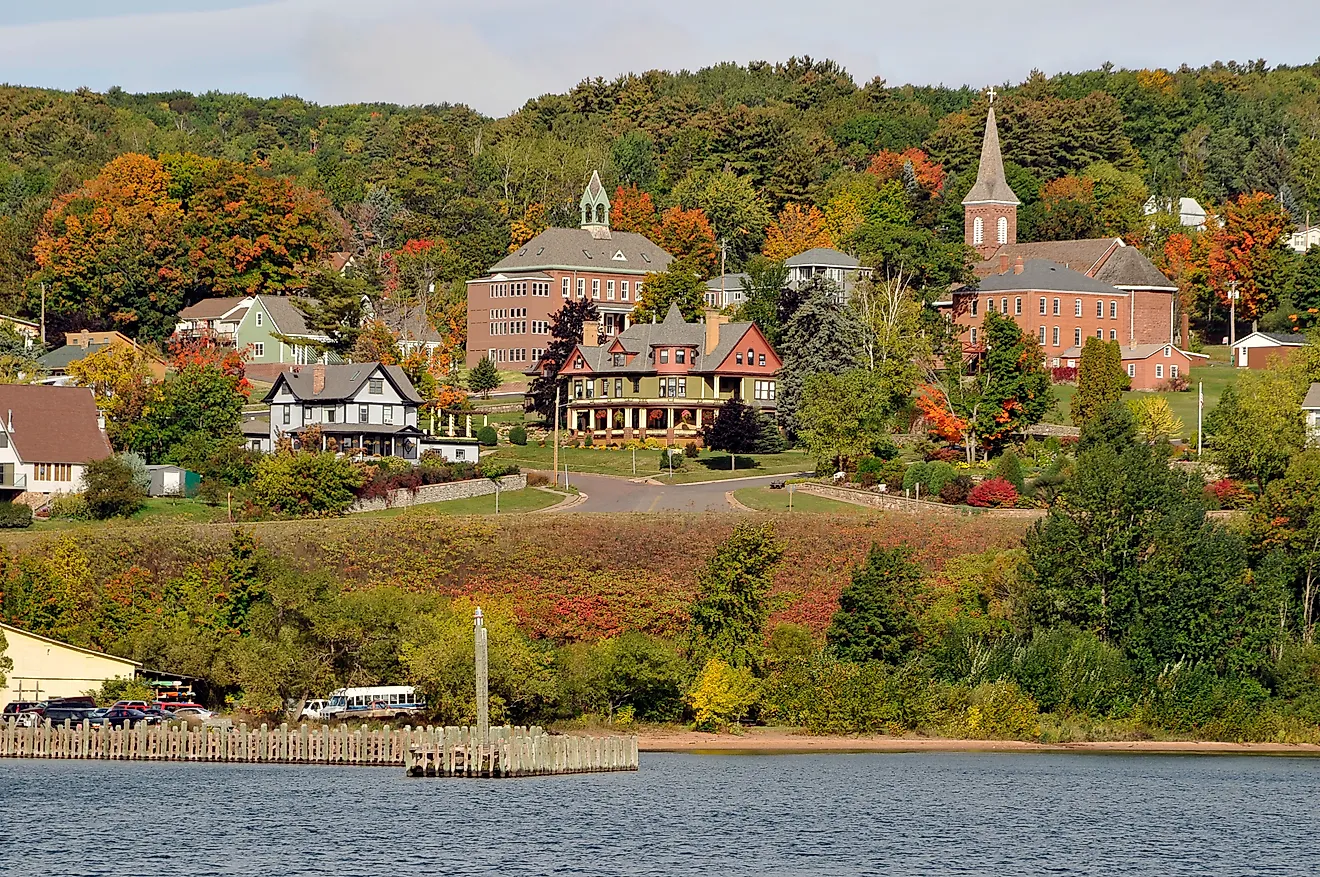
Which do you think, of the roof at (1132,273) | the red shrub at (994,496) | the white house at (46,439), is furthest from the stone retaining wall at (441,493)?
the roof at (1132,273)

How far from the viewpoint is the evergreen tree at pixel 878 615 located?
74.6 m

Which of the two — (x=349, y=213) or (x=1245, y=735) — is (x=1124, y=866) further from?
(x=349, y=213)

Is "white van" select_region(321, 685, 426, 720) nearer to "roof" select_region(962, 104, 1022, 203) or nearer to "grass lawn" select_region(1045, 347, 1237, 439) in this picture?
"grass lawn" select_region(1045, 347, 1237, 439)

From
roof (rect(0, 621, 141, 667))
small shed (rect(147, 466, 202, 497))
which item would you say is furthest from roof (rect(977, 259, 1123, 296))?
roof (rect(0, 621, 141, 667))

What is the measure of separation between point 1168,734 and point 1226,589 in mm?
5971

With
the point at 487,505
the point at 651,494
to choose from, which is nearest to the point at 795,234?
the point at 651,494

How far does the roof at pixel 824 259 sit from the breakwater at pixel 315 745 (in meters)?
86.8

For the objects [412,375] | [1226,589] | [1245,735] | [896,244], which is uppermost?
[896,244]

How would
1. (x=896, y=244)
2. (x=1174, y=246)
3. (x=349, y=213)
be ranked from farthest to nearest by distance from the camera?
1. (x=349, y=213)
2. (x=1174, y=246)
3. (x=896, y=244)

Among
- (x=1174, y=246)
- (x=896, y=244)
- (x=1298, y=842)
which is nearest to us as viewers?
(x=1298, y=842)

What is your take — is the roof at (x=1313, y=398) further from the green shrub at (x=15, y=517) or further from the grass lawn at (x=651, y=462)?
the green shrub at (x=15, y=517)

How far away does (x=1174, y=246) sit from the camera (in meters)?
161

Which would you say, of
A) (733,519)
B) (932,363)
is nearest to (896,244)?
(932,363)

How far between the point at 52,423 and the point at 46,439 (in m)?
2.01
